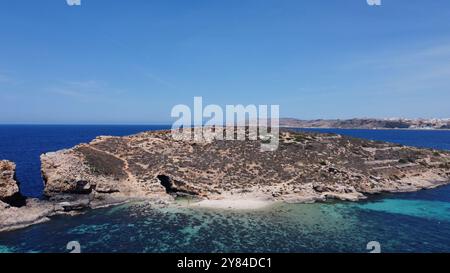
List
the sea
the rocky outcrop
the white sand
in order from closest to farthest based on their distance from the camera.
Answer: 1. the sea
2. the rocky outcrop
3. the white sand

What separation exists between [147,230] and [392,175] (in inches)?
1940

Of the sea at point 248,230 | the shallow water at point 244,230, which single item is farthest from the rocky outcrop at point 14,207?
the shallow water at point 244,230

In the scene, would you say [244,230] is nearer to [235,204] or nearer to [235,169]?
→ [235,204]

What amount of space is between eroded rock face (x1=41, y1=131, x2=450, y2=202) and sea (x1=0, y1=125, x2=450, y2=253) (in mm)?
5162

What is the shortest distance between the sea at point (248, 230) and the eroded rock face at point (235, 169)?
16.9 feet

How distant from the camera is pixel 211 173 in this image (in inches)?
2377

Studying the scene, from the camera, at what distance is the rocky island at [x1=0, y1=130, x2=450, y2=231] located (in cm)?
5000

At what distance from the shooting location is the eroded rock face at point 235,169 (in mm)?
53875

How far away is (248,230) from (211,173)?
21400mm

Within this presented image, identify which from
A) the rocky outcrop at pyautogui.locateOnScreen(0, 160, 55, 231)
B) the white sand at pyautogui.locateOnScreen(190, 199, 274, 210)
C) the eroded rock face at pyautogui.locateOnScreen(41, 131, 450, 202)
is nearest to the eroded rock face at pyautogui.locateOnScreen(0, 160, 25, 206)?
the rocky outcrop at pyautogui.locateOnScreen(0, 160, 55, 231)

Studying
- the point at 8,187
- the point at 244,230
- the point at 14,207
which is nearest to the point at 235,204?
the point at 244,230

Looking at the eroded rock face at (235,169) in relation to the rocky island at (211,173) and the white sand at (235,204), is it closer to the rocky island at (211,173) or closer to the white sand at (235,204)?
the rocky island at (211,173)

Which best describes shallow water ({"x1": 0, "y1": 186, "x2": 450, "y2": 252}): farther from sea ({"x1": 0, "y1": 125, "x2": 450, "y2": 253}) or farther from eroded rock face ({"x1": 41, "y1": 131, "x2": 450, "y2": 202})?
eroded rock face ({"x1": 41, "y1": 131, "x2": 450, "y2": 202})
